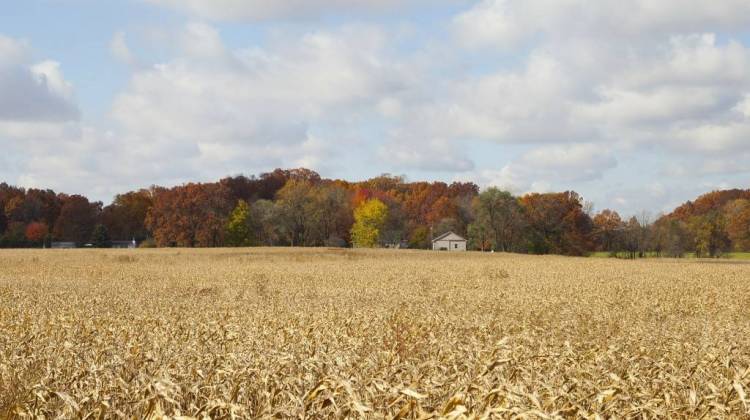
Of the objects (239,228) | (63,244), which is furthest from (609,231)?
(63,244)

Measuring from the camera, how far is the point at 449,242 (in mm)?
111375

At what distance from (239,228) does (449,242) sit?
106 ft

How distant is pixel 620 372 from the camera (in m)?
7.53

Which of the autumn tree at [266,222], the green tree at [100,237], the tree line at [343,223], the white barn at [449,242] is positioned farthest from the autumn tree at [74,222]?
the white barn at [449,242]

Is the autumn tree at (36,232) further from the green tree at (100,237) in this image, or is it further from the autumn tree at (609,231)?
the autumn tree at (609,231)

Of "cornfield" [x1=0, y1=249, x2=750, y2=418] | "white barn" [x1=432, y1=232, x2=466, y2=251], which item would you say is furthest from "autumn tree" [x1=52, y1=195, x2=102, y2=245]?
"cornfield" [x1=0, y1=249, x2=750, y2=418]

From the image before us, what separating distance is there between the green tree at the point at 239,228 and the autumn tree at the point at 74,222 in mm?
29487

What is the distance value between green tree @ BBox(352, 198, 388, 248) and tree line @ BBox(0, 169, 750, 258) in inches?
6.8

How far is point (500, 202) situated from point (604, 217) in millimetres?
32753

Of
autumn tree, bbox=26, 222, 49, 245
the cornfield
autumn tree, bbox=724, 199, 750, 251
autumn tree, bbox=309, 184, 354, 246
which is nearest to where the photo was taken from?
the cornfield

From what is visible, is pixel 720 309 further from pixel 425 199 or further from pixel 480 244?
pixel 425 199

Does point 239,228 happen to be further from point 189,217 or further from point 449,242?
point 449,242

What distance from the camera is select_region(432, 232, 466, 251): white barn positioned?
11062 centimetres

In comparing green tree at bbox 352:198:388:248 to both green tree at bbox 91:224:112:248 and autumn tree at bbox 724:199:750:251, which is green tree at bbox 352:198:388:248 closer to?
green tree at bbox 91:224:112:248
